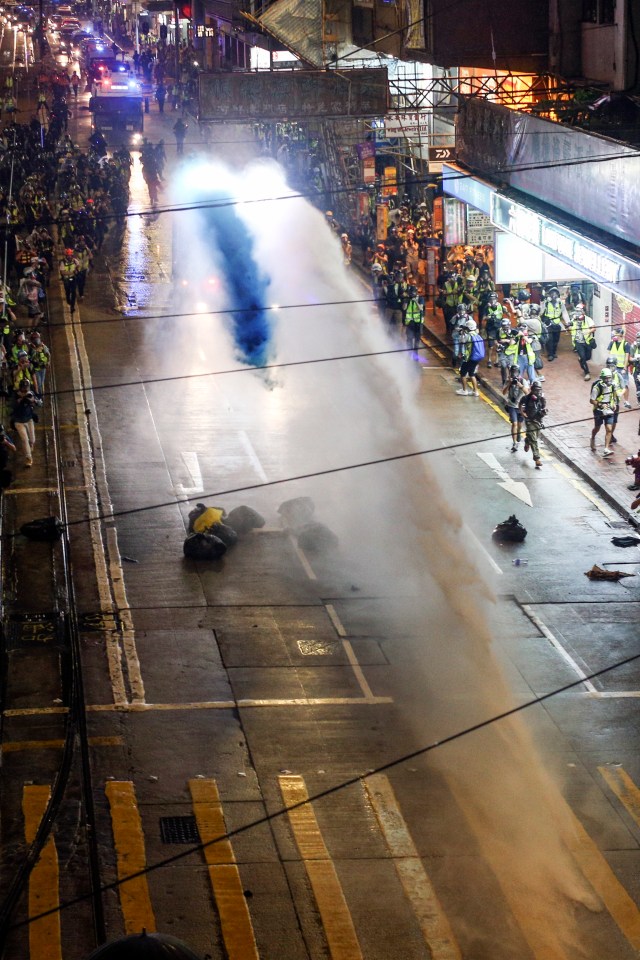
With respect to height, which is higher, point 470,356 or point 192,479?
point 470,356

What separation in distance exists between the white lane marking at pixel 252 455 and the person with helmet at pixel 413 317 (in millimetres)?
6280

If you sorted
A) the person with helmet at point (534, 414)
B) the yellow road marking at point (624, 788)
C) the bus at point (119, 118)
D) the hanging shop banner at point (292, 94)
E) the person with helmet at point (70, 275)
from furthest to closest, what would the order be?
the bus at point (119, 118)
the person with helmet at point (70, 275)
the hanging shop banner at point (292, 94)
the person with helmet at point (534, 414)
the yellow road marking at point (624, 788)

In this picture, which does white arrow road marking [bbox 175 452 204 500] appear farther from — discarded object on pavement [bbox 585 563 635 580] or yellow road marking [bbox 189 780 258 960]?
yellow road marking [bbox 189 780 258 960]

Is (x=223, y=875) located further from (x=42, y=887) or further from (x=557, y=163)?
(x=557, y=163)

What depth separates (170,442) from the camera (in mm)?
31281

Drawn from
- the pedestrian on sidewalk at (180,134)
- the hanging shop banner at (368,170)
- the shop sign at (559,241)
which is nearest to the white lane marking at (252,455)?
the shop sign at (559,241)

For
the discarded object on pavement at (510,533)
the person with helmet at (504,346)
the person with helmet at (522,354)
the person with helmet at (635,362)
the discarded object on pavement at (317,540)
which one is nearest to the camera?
the discarded object on pavement at (317,540)

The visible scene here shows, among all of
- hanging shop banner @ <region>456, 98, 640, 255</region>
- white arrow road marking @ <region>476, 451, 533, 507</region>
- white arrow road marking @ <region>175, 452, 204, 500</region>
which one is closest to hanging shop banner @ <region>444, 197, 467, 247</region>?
hanging shop banner @ <region>456, 98, 640, 255</region>

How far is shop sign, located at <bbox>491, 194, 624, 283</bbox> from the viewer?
27.2 m

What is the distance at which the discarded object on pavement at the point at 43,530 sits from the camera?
83.6 ft

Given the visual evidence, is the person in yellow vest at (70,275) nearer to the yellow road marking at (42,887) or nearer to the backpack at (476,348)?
the backpack at (476,348)

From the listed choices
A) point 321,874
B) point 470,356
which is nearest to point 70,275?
point 470,356

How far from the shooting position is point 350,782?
17297mm

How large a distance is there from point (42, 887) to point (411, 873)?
3730 mm
